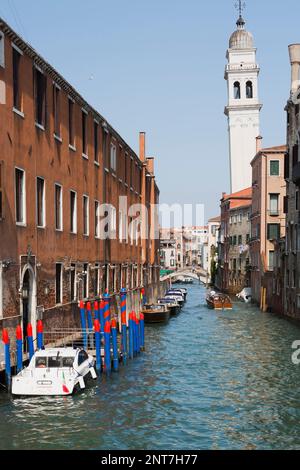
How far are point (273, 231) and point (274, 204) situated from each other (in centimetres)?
226

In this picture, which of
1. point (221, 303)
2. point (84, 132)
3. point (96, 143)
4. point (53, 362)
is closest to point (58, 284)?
point (53, 362)

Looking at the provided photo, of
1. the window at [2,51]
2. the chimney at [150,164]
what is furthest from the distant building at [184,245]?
the window at [2,51]

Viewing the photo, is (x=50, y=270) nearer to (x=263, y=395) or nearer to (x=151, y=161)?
(x=263, y=395)

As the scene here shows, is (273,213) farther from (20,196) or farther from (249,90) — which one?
(249,90)

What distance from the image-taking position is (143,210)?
1869 inches

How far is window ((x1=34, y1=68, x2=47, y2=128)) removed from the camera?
22.1m

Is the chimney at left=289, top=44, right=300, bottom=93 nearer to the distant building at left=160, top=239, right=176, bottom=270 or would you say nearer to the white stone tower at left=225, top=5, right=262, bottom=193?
the white stone tower at left=225, top=5, right=262, bottom=193

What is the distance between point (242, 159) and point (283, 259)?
48753 mm

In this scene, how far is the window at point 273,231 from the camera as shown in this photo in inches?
2112

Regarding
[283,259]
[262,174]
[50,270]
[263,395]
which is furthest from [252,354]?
[262,174]

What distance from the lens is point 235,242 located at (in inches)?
3007

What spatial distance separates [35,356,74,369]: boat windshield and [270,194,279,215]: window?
37640 millimetres

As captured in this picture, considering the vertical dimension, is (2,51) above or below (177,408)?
above

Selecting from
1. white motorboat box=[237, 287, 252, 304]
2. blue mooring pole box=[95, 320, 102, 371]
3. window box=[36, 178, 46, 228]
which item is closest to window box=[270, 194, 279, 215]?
white motorboat box=[237, 287, 252, 304]
